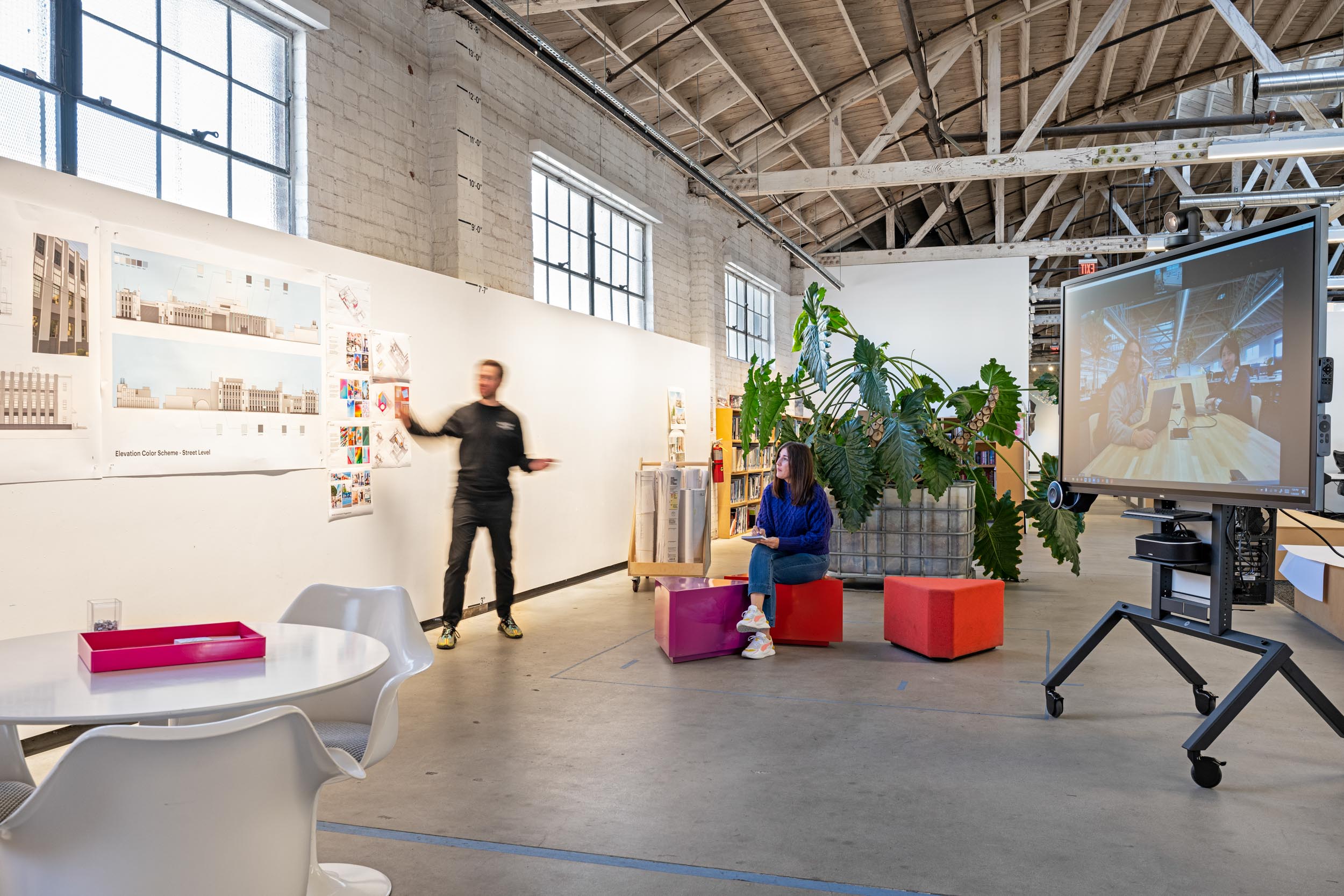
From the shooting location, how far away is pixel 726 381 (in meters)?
12.9

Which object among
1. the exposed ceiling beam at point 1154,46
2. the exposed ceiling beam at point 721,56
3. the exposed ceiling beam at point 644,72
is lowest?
the exposed ceiling beam at point 644,72

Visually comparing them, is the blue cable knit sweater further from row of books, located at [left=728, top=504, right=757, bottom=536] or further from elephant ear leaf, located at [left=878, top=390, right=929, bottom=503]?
row of books, located at [left=728, top=504, right=757, bottom=536]

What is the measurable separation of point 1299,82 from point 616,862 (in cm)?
691

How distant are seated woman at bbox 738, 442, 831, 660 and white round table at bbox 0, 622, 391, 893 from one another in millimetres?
3012

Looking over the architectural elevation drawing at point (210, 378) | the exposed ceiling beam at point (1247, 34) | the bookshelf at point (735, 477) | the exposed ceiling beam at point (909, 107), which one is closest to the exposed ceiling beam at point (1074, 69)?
the exposed ceiling beam at point (909, 107)

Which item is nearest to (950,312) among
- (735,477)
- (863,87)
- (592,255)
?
(863,87)

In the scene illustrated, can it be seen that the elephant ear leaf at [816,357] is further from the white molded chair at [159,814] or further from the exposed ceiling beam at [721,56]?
the white molded chair at [159,814]

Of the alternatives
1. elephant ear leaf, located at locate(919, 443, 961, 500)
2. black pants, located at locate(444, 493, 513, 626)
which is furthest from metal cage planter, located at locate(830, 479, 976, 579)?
black pants, located at locate(444, 493, 513, 626)

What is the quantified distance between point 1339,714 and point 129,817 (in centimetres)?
368

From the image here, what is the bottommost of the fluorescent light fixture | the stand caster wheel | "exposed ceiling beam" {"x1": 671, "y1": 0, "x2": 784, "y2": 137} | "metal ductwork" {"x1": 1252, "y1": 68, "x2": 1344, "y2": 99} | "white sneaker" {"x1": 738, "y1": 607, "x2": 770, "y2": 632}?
the stand caster wheel

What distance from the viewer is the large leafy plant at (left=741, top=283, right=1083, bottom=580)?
22.0ft

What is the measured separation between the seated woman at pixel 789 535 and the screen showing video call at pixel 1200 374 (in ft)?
5.23

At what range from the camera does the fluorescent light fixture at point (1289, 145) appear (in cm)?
712

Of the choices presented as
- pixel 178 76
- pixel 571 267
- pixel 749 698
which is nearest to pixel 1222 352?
pixel 749 698
